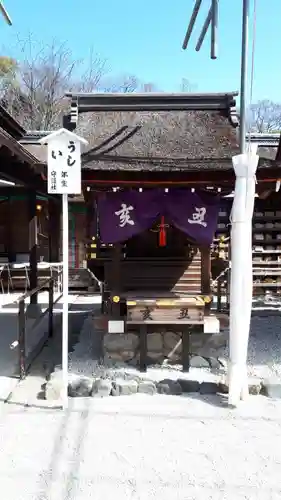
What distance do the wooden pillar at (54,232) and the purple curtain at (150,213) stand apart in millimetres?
8707

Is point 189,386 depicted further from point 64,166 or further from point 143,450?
point 64,166

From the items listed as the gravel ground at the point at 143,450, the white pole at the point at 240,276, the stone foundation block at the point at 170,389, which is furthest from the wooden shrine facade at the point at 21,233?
the white pole at the point at 240,276

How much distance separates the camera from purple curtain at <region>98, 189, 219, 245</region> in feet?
21.4

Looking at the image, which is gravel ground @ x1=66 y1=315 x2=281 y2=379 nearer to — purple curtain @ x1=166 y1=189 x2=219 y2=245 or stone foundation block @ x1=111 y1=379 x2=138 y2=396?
stone foundation block @ x1=111 y1=379 x2=138 y2=396

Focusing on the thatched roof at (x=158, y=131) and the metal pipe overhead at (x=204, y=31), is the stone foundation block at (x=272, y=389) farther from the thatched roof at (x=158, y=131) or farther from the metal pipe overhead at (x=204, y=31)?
the metal pipe overhead at (x=204, y=31)

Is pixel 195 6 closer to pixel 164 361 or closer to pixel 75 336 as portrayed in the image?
pixel 164 361

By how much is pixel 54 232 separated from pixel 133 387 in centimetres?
1048

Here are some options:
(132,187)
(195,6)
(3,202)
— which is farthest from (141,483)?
(3,202)

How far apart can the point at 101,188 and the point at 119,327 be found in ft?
6.88

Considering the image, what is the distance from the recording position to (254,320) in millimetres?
9867

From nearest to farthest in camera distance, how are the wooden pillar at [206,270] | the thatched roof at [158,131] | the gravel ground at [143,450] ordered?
the gravel ground at [143,450]
the thatched roof at [158,131]
the wooden pillar at [206,270]

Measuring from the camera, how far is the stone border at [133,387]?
542cm

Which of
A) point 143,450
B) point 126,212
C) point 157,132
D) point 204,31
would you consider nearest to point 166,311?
point 126,212

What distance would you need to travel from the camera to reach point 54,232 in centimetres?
1530
